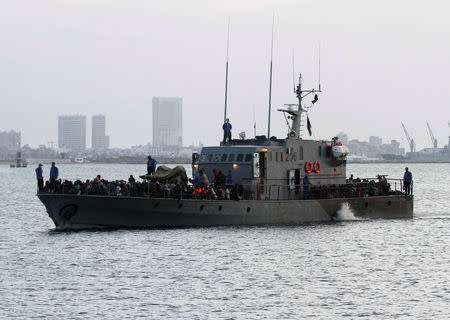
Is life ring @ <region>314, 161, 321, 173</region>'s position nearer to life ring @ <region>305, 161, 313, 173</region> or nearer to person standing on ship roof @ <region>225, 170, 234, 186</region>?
life ring @ <region>305, 161, 313, 173</region>

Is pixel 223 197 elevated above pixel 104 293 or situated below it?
above

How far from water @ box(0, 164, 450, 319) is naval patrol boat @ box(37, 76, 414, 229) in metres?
0.78

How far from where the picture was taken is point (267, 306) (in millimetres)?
27484

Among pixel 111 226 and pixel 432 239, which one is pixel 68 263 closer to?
pixel 111 226

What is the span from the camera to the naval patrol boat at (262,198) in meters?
41.1

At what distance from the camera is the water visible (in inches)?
1066

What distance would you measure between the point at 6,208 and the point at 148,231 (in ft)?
109

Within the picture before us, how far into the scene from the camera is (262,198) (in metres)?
44.9

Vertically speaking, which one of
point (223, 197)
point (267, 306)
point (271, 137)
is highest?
point (271, 137)

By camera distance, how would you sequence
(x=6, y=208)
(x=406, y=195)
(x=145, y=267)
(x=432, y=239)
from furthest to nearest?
(x=6, y=208), (x=406, y=195), (x=432, y=239), (x=145, y=267)

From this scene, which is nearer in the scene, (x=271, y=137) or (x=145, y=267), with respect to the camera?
(x=145, y=267)

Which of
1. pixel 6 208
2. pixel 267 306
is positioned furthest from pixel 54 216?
pixel 6 208

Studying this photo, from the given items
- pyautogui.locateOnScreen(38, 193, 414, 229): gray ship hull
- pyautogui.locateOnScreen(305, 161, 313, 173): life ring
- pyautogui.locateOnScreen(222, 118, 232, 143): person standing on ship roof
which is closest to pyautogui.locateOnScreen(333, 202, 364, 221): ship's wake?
pyautogui.locateOnScreen(305, 161, 313, 173): life ring

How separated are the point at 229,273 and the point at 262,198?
12.5 metres
